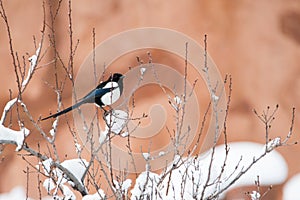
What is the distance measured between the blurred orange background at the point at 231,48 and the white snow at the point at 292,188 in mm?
112

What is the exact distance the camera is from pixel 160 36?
4.55 m

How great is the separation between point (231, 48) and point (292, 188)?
1.15 metres

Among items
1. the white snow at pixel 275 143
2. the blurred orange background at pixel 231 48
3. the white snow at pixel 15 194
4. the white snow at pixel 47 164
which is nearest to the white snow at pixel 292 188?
the blurred orange background at pixel 231 48

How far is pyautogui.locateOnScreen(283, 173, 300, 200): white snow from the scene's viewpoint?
4305 mm

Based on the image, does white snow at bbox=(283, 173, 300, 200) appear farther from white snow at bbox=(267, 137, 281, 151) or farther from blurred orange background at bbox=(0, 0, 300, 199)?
white snow at bbox=(267, 137, 281, 151)

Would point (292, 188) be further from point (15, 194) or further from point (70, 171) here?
point (70, 171)

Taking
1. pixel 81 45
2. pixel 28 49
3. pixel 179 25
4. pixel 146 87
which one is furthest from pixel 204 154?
pixel 28 49

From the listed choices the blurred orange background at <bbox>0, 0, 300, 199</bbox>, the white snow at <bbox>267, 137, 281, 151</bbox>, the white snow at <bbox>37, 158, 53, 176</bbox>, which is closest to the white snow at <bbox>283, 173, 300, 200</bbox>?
the blurred orange background at <bbox>0, 0, 300, 199</bbox>

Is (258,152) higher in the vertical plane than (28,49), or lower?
lower

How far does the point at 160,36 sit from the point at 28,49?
107 centimetres

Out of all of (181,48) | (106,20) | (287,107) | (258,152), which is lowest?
(258,152)

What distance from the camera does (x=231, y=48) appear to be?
4.51m

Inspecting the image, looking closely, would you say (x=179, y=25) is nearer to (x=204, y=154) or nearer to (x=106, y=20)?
(x=106, y=20)

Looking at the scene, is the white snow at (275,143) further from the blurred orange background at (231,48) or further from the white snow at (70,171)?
the blurred orange background at (231,48)
